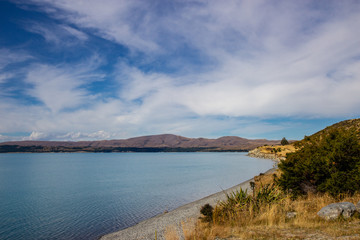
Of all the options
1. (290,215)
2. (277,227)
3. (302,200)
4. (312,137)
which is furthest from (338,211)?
(312,137)

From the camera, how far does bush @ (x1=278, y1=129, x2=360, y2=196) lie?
43.1 feet

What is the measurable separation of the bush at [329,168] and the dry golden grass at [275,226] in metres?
1.14

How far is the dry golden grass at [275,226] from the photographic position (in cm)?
817

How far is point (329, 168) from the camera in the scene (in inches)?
551

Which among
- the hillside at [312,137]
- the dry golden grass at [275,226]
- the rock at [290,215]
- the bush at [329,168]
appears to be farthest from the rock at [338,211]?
the hillside at [312,137]

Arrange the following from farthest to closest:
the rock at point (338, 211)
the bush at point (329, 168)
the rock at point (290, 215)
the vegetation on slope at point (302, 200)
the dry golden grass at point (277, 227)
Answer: the bush at point (329, 168), the rock at point (290, 215), the rock at point (338, 211), the vegetation on slope at point (302, 200), the dry golden grass at point (277, 227)

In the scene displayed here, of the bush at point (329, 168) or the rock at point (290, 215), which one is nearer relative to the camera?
the rock at point (290, 215)

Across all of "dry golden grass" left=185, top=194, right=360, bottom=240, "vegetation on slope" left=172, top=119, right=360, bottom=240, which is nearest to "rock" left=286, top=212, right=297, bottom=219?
"vegetation on slope" left=172, top=119, right=360, bottom=240

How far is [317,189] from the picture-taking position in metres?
14.2

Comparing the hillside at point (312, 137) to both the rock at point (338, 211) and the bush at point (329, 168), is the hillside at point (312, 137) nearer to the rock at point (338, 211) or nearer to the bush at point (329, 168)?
the bush at point (329, 168)

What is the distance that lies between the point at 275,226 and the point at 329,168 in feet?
23.1

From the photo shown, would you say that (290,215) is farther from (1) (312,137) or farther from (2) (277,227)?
(1) (312,137)

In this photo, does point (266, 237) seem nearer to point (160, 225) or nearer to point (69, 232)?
point (160, 225)

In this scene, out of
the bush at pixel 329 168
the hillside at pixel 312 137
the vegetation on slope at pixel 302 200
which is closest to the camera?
the vegetation on slope at pixel 302 200
